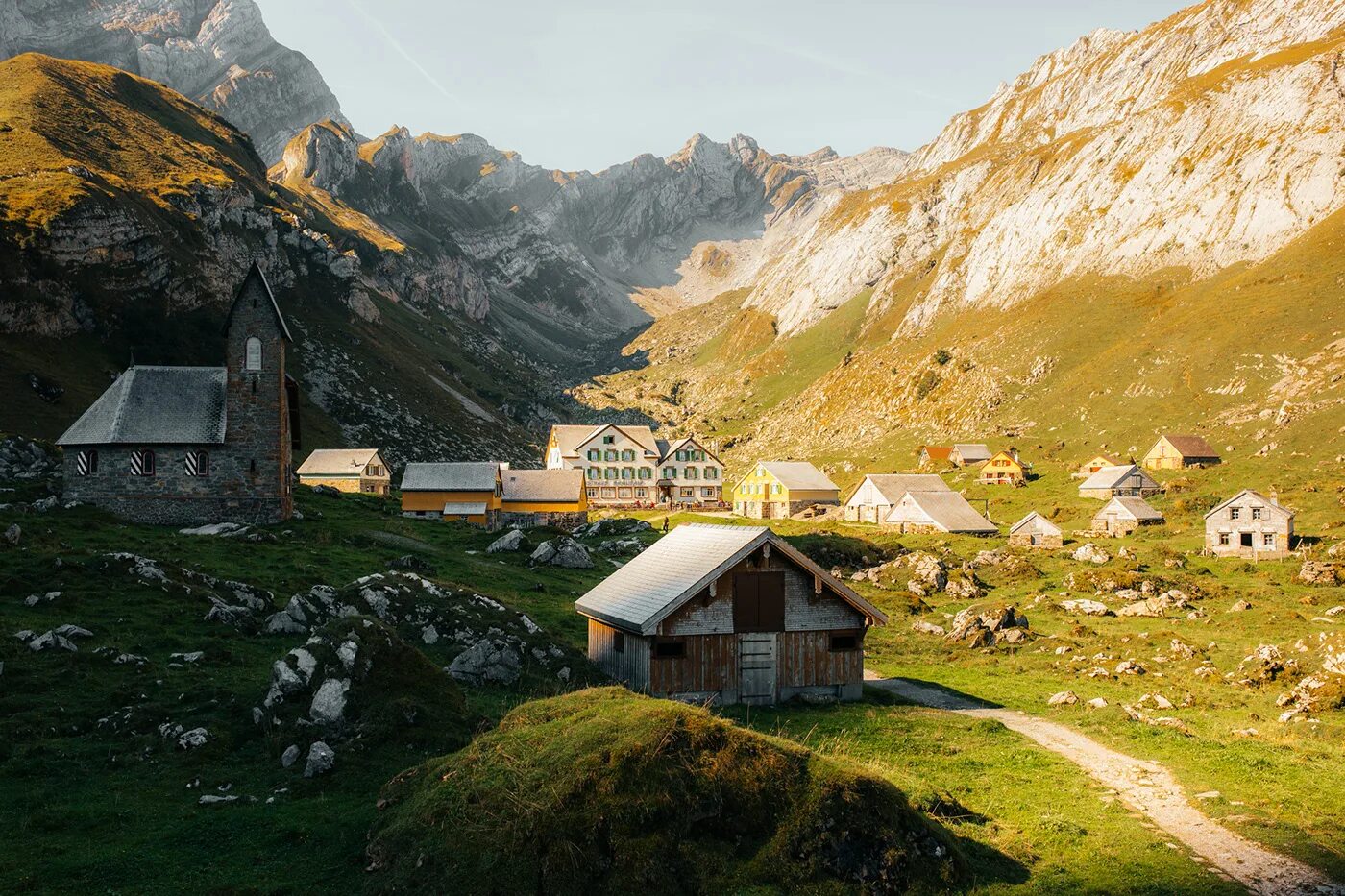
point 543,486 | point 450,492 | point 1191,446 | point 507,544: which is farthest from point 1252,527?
point 450,492

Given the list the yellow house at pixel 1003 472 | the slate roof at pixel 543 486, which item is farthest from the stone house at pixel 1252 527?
the slate roof at pixel 543 486

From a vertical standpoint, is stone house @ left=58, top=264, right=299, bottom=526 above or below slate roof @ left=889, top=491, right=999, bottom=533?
above

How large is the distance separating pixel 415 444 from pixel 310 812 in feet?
411

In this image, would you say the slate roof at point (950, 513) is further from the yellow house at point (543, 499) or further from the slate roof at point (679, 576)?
the slate roof at point (679, 576)

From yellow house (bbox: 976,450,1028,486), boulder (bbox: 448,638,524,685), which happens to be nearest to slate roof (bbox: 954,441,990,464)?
yellow house (bbox: 976,450,1028,486)

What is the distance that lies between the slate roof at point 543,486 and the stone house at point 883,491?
36.3 meters

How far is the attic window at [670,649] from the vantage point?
99.7ft

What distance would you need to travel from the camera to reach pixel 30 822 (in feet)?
57.0

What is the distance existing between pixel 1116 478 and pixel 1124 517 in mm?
14764

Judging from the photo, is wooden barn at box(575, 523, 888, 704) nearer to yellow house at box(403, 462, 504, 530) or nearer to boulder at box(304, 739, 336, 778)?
boulder at box(304, 739, 336, 778)

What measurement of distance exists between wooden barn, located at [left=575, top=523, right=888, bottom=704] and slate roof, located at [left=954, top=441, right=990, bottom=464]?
112021mm

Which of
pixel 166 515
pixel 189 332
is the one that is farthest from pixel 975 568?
pixel 189 332

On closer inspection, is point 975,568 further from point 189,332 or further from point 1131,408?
point 189,332

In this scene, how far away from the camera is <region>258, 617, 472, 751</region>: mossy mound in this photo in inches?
850
